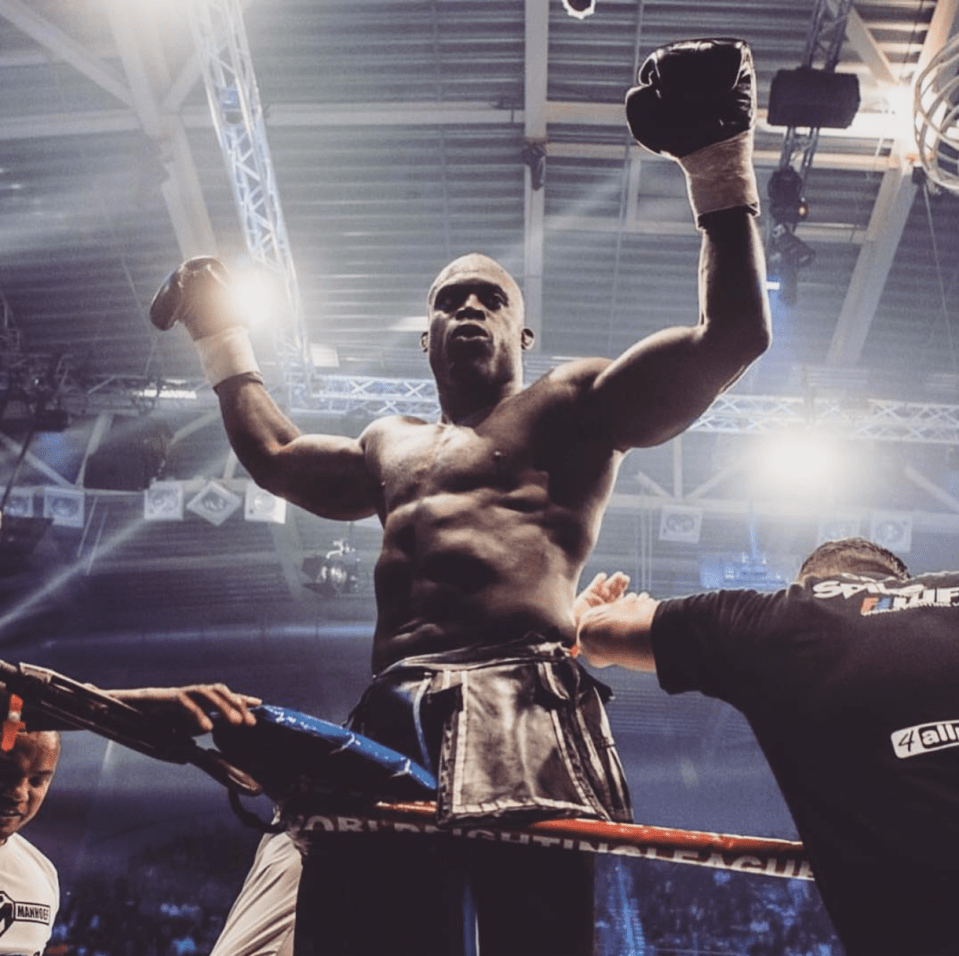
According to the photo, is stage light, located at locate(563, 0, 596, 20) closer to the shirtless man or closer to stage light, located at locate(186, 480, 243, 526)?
the shirtless man

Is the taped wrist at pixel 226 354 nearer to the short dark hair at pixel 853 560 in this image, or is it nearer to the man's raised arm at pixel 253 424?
the man's raised arm at pixel 253 424

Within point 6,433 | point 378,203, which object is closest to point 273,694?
point 6,433

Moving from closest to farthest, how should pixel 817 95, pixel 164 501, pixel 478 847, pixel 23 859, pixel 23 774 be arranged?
pixel 478 847 < pixel 23 774 < pixel 23 859 < pixel 817 95 < pixel 164 501

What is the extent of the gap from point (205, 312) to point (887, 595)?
1.85 m

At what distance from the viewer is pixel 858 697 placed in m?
1.52

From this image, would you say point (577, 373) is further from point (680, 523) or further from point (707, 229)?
point (680, 523)

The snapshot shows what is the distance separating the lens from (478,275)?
2311 millimetres

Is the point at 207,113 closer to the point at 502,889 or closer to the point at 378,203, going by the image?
the point at 378,203

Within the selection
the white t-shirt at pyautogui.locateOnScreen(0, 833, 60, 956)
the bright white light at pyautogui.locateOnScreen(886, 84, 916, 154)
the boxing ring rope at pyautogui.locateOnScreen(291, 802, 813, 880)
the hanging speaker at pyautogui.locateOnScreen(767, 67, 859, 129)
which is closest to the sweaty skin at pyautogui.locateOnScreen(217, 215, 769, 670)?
the boxing ring rope at pyautogui.locateOnScreen(291, 802, 813, 880)

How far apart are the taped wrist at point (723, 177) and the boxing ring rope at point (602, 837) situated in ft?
3.89

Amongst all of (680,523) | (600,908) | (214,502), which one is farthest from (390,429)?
(600,908)

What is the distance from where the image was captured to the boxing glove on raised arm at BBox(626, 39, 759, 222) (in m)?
1.83

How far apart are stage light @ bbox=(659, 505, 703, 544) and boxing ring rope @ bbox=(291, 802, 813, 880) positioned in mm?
8989

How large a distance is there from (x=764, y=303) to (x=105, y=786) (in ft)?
44.9
